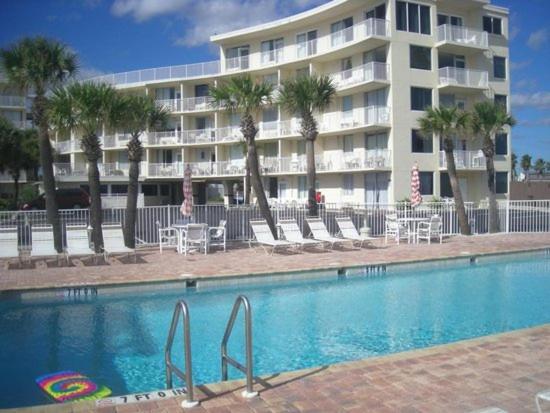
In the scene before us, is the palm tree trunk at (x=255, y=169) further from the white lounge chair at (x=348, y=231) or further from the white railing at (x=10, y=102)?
the white railing at (x=10, y=102)

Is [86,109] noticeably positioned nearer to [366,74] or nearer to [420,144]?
[366,74]

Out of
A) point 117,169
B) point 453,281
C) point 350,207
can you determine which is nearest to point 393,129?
point 350,207

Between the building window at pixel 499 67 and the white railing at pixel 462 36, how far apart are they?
2.21 metres

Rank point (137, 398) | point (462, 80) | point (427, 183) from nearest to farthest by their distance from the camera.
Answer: point (137, 398)
point (427, 183)
point (462, 80)

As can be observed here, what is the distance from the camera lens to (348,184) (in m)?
38.4

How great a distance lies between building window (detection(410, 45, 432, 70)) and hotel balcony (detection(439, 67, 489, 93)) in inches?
40.9

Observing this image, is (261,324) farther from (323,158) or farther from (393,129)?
(323,158)

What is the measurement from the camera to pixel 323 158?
3950cm

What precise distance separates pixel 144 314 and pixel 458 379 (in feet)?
21.7

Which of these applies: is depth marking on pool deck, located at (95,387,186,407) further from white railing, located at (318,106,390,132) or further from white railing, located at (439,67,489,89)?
white railing, located at (439,67,489,89)

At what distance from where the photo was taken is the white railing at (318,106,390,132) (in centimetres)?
3491

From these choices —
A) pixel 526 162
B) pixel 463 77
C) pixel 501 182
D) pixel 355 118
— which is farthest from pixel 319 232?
pixel 526 162

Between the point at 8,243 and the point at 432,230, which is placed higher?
the point at 8,243

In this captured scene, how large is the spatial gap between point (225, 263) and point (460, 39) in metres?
29.1
